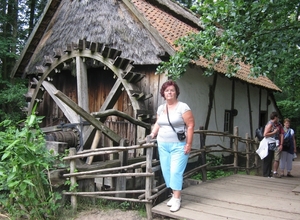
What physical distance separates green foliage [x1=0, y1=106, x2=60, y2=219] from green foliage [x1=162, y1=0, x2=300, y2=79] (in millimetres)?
3203

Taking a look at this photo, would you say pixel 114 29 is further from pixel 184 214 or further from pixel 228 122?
pixel 184 214

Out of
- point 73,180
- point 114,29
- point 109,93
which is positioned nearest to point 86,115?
point 109,93

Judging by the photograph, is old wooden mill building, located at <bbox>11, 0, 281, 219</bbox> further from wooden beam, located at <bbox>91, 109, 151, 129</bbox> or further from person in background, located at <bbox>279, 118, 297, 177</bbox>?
person in background, located at <bbox>279, 118, 297, 177</bbox>

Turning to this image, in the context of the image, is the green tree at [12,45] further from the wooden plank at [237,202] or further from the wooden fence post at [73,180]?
the wooden plank at [237,202]

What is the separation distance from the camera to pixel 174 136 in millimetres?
3611

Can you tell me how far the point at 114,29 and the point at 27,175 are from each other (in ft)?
15.8

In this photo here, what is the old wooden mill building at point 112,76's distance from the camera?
6.48 m

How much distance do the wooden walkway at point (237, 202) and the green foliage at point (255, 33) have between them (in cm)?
184

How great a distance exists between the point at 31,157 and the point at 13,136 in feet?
1.16

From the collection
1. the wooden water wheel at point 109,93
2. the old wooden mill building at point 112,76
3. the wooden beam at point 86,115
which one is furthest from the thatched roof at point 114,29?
the wooden beam at point 86,115

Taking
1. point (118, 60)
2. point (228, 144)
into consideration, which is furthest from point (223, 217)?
point (228, 144)

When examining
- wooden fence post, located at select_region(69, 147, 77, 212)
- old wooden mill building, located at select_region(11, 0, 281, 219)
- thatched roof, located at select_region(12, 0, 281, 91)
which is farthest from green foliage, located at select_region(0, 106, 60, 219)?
thatched roof, located at select_region(12, 0, 281, 91)

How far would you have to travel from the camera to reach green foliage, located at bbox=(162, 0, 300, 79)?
14.2 ft

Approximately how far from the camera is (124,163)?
4.95m
